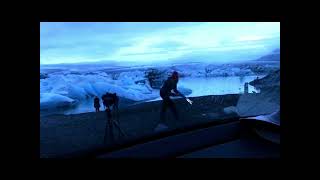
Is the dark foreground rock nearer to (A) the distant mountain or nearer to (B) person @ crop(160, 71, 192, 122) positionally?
(B) person @ crop(160, 71, 192, 122)

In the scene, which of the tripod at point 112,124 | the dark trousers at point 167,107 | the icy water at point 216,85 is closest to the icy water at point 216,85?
the icy water at point 216,85

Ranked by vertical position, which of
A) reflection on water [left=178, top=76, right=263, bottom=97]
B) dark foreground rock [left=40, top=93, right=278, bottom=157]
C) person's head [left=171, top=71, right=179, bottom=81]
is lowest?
dark foreground rock [left=40, top=93, right=278, bottom=157]

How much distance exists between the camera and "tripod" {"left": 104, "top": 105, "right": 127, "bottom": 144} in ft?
7.66

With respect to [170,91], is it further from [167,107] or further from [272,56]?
[272,56]

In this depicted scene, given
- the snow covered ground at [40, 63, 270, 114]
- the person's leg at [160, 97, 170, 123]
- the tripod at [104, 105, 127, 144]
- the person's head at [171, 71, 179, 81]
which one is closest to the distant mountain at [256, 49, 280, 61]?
the snow covered ground at [40, 63, 270, 114]

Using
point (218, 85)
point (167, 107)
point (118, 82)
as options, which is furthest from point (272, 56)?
point (118, 82)

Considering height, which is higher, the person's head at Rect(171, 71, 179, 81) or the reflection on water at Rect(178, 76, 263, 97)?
the person's head at Rect(171, 71, 179, 81)

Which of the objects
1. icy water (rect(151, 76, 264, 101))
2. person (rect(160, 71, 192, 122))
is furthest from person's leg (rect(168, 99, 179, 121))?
icy water (rect(151, 76, 264, 101))

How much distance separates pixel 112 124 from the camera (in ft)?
7.69

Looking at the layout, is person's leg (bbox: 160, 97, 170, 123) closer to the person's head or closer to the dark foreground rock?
the dark foreground rock
